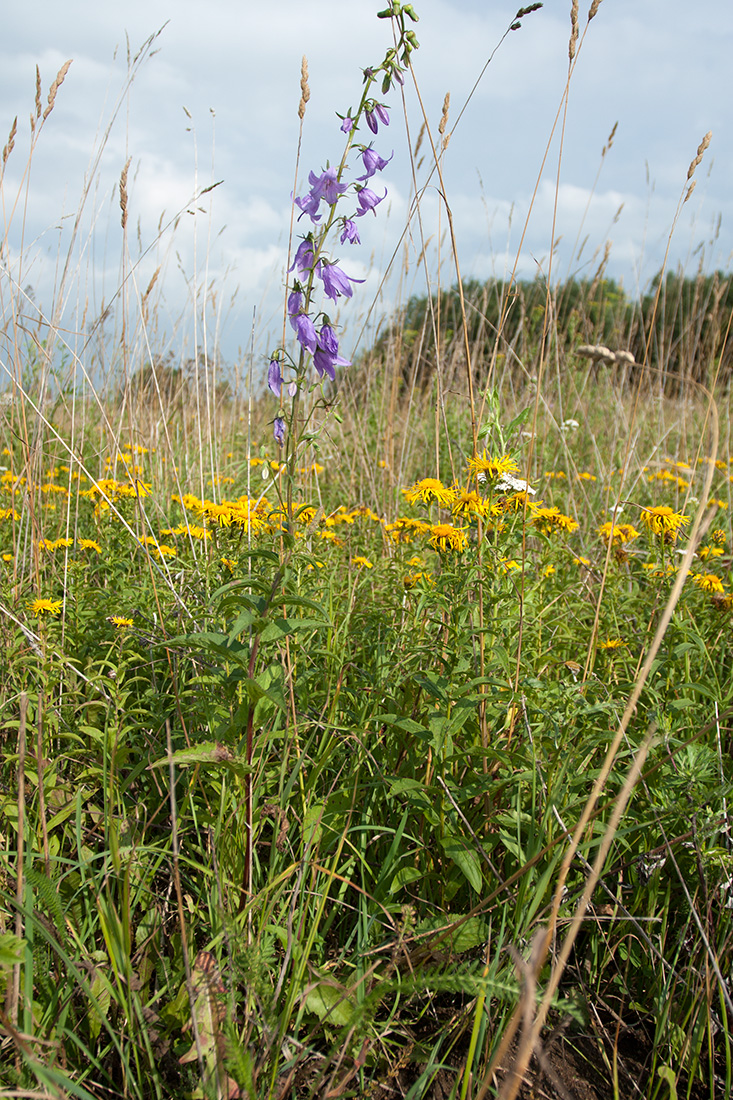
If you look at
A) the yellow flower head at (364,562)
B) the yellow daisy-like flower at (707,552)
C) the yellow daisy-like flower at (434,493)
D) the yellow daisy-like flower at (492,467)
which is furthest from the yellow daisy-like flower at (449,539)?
the yellow daisy-like flower at (707,552)

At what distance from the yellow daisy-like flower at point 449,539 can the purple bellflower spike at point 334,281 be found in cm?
57

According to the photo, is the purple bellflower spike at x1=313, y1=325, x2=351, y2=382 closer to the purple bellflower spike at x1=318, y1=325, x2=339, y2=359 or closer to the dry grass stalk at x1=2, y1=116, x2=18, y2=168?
the purple bellflower spike at x1=318, y1=325, x2=339, y2=359

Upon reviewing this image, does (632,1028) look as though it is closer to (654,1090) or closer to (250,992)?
(654,1090)

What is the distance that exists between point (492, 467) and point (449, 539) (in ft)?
0.64

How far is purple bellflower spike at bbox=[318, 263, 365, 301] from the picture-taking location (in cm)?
139

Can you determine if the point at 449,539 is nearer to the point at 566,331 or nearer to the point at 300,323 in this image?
the point at 300,323

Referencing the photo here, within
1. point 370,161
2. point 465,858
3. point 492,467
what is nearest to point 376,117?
point 370,161

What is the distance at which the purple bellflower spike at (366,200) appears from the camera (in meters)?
1.38

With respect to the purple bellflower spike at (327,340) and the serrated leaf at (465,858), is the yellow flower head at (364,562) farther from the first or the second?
the serrated leaf at (465,858)

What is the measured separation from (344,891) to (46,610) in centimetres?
107

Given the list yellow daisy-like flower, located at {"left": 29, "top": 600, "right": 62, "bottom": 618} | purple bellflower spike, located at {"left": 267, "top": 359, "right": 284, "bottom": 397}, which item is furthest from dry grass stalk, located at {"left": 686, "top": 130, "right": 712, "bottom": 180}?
yellow daisy-like flower, located at {"left": 29, "top": 600, "right": 62, "bottom": 618}

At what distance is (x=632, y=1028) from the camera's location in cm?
121

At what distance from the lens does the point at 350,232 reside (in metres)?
1.40

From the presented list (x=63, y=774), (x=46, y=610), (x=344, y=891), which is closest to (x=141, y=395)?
(x=46, y=610)
